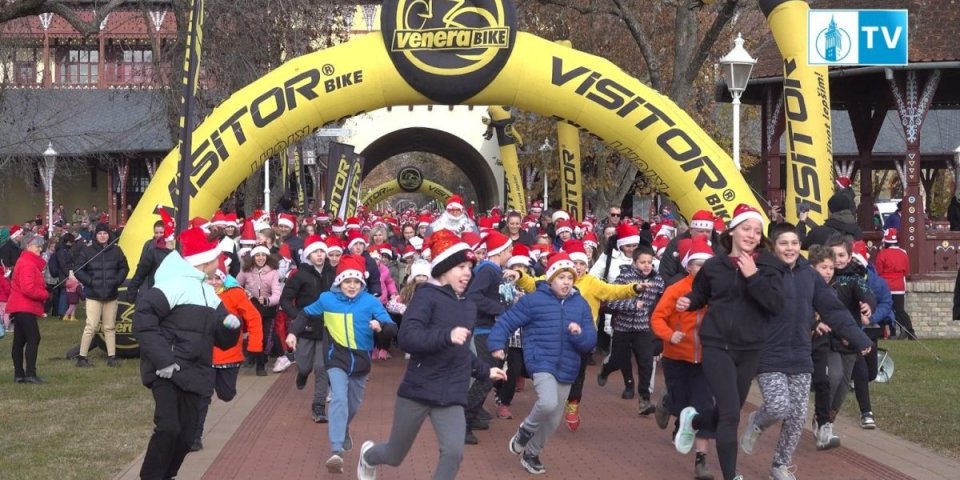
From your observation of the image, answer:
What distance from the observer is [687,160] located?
57.6 ft

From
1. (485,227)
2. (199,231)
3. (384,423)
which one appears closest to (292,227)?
(485,227)

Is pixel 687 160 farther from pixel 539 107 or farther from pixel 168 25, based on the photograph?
pixel 168 25

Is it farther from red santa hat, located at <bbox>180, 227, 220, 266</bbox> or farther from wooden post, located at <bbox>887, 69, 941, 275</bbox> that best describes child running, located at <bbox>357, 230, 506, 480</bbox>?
wooden post, located at <bbox>887, 69, 941, 275</bbox>

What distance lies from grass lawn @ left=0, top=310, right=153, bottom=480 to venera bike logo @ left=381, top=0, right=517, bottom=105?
5.35 metres

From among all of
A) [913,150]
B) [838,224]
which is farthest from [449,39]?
[913,150]

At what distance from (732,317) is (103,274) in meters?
10.5

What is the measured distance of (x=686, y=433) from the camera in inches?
367

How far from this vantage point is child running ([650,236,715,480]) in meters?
9.40

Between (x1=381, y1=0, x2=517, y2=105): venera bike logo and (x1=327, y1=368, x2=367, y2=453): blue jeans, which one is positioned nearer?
(x1=327, y1=368, x2=367, y2=453): blue jeans

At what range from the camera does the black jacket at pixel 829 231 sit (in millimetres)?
14627

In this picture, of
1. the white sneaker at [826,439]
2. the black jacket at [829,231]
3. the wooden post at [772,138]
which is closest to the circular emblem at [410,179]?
the wooden post at [772,138]

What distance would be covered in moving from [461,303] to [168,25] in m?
46.5

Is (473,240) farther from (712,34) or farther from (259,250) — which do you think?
(712,34)

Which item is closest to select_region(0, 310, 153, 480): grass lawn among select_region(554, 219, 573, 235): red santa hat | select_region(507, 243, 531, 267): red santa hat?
select_region(507, 243, 531, 267): red santa hat
